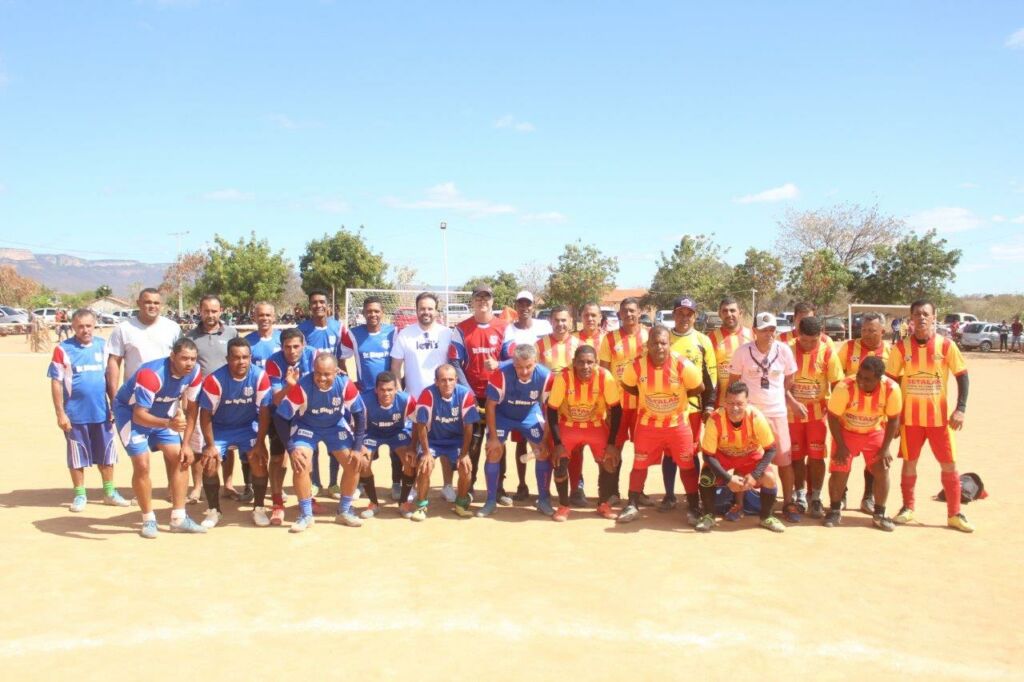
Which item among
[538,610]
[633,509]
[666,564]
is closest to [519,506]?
[633,509]

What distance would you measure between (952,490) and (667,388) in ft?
8.67

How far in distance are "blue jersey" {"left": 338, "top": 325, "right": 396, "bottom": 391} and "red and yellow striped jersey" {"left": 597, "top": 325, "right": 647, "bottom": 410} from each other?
2.26 meters

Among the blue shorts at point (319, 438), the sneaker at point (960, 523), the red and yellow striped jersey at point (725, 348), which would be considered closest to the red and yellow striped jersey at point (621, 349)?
the red and yellow striped jersey at point (725, 348)

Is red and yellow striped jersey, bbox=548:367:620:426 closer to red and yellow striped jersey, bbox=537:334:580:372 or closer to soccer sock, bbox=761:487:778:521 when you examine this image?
red and yellow striped jersey, bbox=537:334:580:372

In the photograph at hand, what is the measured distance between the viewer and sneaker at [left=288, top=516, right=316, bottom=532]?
6168 millimetres

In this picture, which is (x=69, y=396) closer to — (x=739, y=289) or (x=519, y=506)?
(x=519, y=506)

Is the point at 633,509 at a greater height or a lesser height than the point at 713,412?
lesser

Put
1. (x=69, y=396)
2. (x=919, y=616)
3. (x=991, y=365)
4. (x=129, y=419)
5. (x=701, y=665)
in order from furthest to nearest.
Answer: (x=991, y=365) → (x=69, y=396) → (x=129, y=419) → (x=919, y=616) → (x=701, y=665)

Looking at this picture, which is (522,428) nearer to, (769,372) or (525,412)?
(525,412)

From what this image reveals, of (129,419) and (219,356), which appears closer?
(129,419)

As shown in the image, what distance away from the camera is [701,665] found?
12.8 ft

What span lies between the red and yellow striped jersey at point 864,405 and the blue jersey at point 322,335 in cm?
498

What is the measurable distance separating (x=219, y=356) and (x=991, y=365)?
27.8 metres

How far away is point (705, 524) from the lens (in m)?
6.25
